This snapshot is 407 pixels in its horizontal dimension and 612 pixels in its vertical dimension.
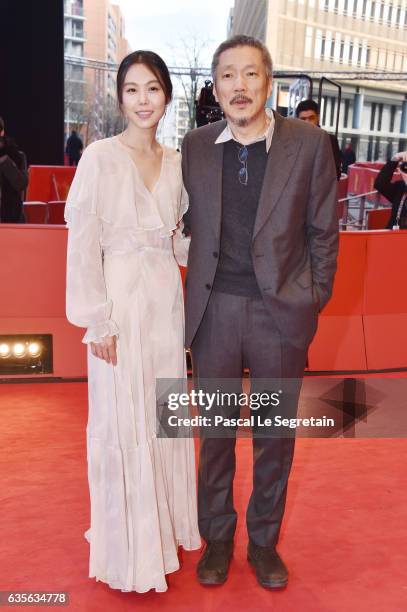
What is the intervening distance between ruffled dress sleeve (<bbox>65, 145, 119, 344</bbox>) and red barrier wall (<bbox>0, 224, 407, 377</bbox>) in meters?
2.41

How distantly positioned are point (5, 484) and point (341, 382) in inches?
100

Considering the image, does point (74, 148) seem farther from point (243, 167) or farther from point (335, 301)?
point (243, 167)

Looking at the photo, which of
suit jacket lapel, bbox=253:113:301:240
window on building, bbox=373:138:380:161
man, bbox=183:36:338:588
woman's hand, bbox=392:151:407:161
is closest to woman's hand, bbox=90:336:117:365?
man, bbox=183:36:338:588

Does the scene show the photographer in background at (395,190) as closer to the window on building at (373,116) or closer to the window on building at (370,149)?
the window on building at (370,149)

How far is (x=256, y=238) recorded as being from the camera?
226 cm

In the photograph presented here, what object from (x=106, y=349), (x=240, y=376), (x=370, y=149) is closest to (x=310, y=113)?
(x=240, y=376)

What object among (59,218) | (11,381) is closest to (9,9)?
(59,218)

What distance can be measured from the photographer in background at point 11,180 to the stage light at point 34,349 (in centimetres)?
194

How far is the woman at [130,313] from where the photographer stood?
2.20 metres

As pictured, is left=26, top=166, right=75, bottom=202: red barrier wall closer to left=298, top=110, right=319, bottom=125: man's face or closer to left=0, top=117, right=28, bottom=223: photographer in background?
left=0, top=117, right=28, bottom=223: photographer in background

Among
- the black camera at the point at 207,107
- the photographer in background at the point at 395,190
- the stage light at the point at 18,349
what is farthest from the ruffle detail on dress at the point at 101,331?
the photographer in background at the point at 395,190

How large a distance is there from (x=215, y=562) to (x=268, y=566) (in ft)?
0.68

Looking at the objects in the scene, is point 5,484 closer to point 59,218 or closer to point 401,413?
point 401,413

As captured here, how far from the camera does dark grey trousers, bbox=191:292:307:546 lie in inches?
93.5
